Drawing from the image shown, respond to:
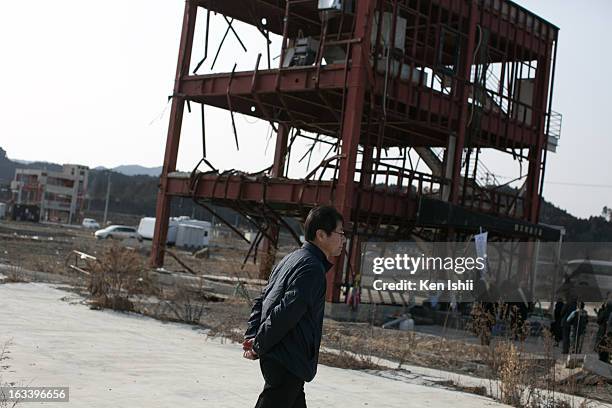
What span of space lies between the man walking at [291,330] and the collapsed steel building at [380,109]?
63.0 ft

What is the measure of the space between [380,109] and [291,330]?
2260cm

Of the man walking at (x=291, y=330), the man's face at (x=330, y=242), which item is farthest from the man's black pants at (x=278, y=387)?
the man's face at (x=330, y=242)

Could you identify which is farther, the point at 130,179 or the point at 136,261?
the point at 130,179

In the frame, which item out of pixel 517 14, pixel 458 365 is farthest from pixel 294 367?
pixel 517 14

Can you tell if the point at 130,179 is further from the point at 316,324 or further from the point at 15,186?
the point at 316,324

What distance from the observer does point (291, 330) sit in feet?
16.1

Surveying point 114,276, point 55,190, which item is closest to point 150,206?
point 55,190

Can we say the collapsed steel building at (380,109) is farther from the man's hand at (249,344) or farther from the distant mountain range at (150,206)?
the distant mountain range at (150,206)

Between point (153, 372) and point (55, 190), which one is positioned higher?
point (55, 190)

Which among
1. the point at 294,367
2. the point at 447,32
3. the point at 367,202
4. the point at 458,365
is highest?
the point at 447,32

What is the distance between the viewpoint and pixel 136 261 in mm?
18625

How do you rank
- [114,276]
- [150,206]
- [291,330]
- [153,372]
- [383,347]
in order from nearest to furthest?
[291,330] < [153,372] < [383,347] < [114,276] < [150,206]

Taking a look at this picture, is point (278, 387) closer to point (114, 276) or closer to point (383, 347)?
point (383, 347)

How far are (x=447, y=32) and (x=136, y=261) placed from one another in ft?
57.0
